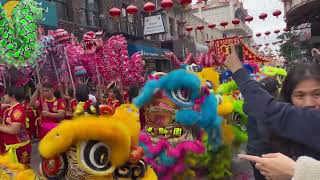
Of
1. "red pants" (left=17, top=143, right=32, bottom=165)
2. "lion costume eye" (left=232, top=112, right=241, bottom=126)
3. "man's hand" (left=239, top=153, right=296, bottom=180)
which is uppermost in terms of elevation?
"man's hand" (left=239, top=153, right=296, bottom=180)

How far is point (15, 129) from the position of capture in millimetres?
4336

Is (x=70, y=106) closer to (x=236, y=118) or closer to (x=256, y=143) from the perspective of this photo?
Answer: (x=236, y=118)

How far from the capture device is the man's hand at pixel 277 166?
54.1 inches

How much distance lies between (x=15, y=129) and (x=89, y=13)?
13.4m

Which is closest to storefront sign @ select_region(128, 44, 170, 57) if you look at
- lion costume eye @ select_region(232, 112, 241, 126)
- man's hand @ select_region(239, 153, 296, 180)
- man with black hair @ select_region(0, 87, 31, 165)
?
man with black hair @ select_region(0, 87, 31, 165)

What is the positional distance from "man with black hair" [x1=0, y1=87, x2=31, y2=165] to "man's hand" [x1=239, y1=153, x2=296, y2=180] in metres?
3.28

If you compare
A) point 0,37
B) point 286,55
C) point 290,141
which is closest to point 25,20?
point 0,37

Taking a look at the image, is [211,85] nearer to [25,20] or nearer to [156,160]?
[156,160]

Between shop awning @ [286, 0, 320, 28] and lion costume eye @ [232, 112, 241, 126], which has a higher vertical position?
shop awning @ [286, 0, 320, 28]

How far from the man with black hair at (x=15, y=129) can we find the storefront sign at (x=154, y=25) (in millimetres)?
14541

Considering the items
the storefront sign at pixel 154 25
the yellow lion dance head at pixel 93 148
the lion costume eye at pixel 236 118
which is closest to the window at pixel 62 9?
the storefront sign at pixel 154 25

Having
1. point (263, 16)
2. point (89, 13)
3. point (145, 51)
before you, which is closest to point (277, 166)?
point (89, 13)

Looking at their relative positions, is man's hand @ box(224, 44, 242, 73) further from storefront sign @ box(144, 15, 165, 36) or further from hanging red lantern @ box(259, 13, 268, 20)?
hanging red lantern @ box(259, 13, 268, 20)

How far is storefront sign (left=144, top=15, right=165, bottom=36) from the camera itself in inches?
756
